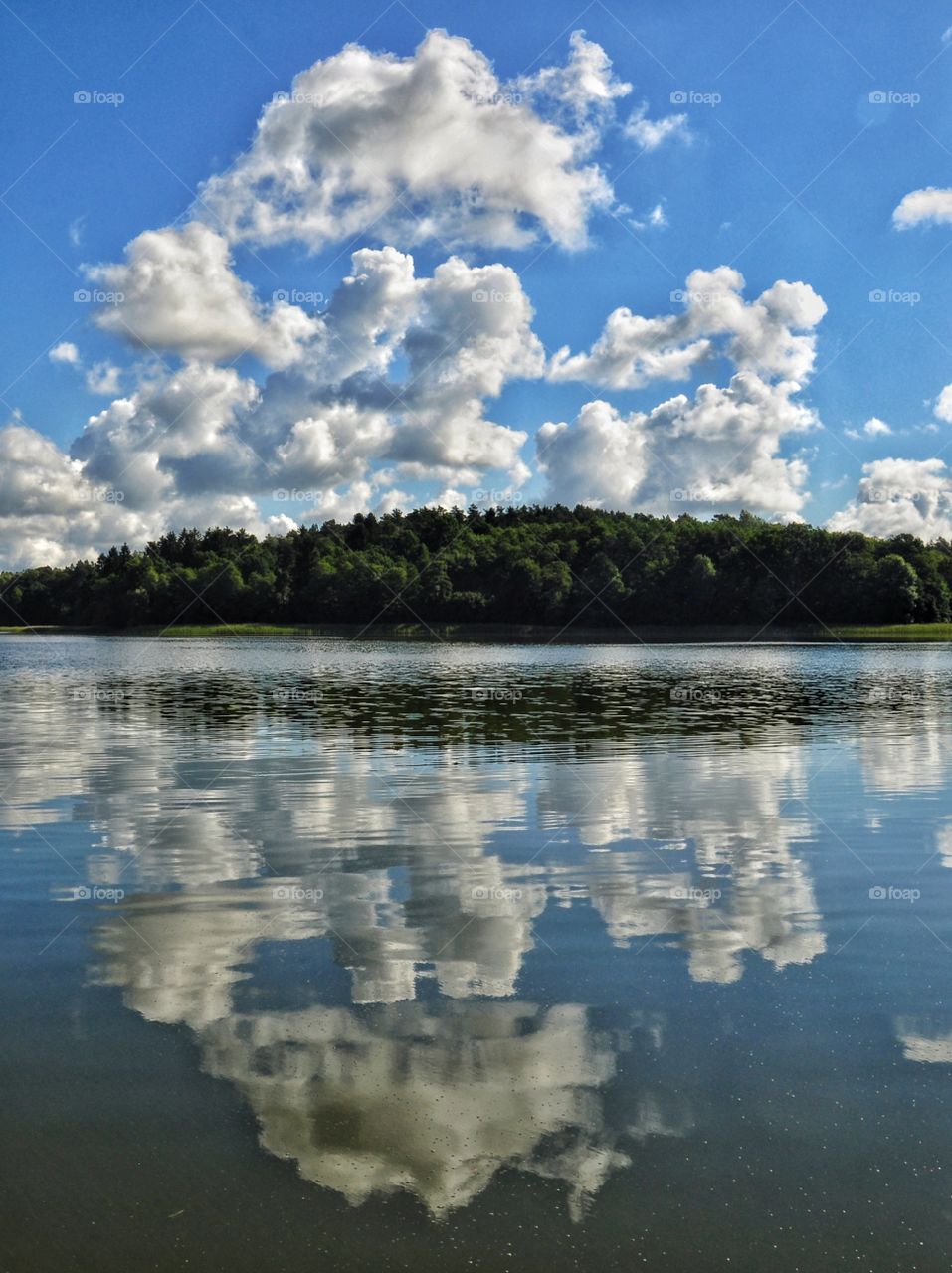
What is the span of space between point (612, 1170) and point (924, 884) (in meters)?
7.16

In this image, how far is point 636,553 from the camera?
625 feet

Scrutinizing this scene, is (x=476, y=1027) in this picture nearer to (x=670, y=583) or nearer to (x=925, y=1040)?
(x=925, y=1040)

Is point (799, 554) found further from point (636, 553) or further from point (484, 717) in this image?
point (484, 717)

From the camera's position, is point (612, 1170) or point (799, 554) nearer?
point (612, 1170)

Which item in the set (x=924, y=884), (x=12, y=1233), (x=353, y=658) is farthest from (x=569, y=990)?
(x=353, y=658)

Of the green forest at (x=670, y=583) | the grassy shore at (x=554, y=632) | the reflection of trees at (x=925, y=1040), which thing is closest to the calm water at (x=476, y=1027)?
the reflection of trees at (x=925, y=1040)

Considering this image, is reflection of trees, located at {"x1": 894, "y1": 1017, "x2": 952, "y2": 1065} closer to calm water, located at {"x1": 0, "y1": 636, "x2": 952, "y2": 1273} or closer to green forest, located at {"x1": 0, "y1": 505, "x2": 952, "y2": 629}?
calm water, located at {"x1": 0, "y1": 636, "x2": 952, "y2": 1273}

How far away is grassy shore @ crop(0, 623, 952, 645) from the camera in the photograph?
136750mm

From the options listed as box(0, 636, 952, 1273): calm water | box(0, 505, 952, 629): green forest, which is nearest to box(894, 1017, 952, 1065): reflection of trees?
box(0, 636, 952, 1273): calm water

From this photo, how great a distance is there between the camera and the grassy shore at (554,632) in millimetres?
136750

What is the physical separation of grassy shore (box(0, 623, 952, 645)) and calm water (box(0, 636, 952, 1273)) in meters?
114

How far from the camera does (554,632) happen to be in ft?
543

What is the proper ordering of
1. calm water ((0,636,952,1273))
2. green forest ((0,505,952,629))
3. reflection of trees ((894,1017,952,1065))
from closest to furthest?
calm water ((0,636,952,1273))
reflection of trees ((894,1017,952,1065))
green forest ((0,505,952,629))

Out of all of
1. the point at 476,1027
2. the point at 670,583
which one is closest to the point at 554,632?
the point at 670,583
